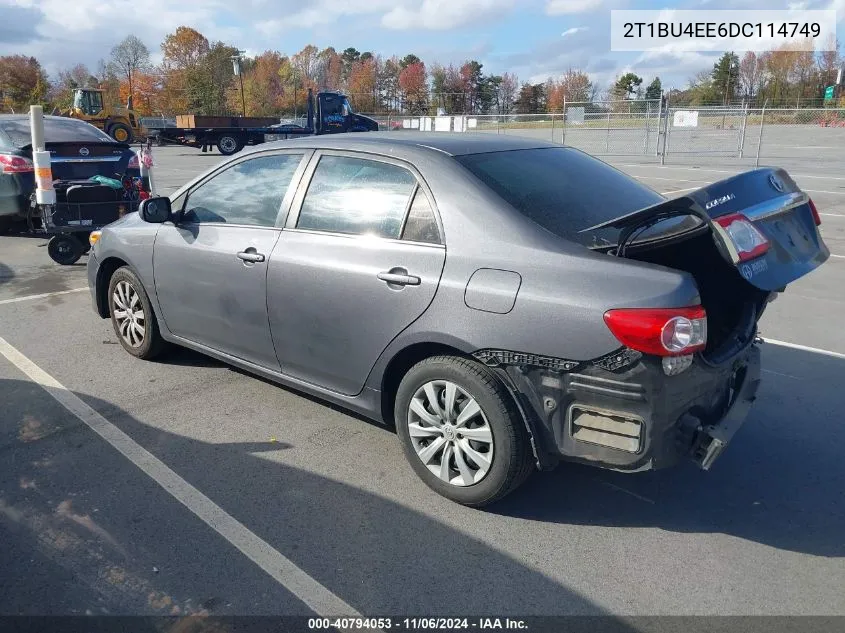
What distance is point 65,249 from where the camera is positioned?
859cm

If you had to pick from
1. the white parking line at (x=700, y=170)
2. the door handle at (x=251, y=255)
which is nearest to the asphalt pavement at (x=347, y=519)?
the door handle at (x=251, y=255)

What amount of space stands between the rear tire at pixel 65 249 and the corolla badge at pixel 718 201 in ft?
25.9

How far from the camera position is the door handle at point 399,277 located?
3326 millimetres

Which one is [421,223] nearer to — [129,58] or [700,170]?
[700,170]

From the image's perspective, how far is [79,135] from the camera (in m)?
10.0

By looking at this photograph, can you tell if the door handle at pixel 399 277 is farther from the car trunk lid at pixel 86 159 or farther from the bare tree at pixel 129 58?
the bare tree at pixel 129 58

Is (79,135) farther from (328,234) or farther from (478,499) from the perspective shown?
(478,499)

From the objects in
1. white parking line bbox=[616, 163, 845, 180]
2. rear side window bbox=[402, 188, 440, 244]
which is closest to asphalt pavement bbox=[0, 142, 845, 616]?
rear side window bbox=[402, 188, 440, 244]

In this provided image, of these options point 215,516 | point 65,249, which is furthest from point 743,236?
point 65,249

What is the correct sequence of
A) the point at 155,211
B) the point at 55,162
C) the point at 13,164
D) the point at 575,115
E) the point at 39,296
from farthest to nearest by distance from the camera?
the point at 575,115 < the point at 13,164 < the point at 55,162 < the point at 39,296 < the point at 155,211

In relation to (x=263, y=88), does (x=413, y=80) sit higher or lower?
higher

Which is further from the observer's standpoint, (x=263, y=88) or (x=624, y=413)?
(x=263, y=88)

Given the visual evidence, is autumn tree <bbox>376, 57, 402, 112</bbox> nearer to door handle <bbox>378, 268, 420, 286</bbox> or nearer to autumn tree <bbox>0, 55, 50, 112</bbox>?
autumn tree <bbox>0, 55, 50, 112</bbox>

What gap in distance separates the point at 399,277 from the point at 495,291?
531 mm
